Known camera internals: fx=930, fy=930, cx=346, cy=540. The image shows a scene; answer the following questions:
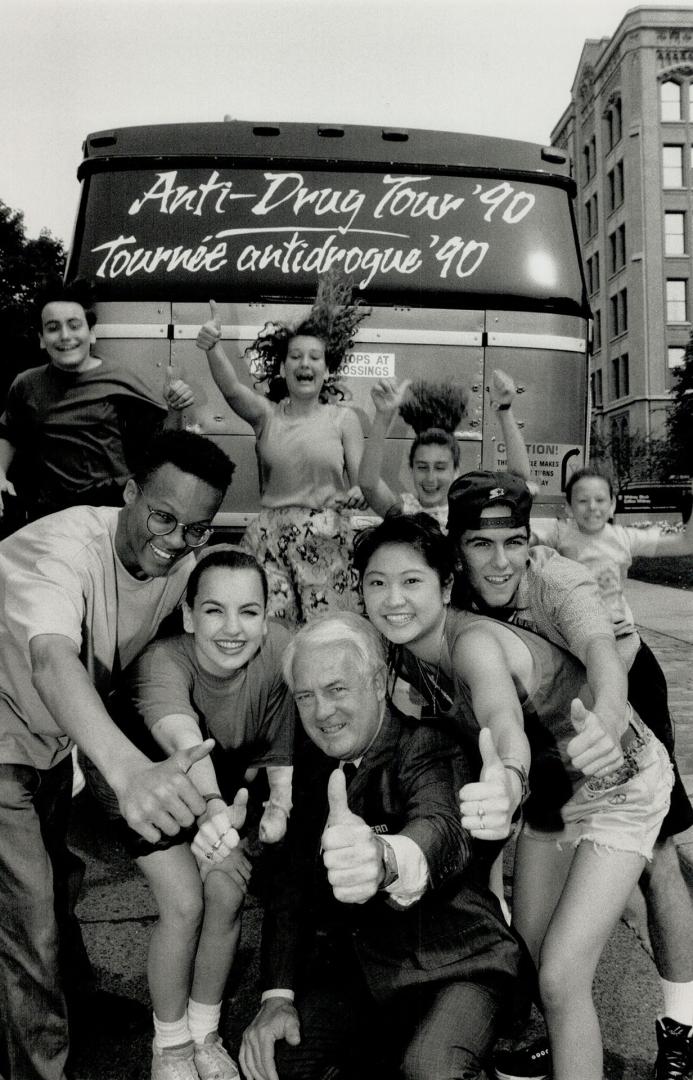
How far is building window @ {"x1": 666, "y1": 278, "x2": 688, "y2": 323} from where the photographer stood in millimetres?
39469

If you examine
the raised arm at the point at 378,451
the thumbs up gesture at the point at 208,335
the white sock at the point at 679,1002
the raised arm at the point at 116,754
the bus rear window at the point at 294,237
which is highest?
the bus rear window at the point at 294,237

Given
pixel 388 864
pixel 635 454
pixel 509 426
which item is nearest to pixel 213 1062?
pixel 388 864

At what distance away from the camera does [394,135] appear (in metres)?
5.00

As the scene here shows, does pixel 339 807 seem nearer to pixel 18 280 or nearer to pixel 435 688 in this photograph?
pixel 435 688

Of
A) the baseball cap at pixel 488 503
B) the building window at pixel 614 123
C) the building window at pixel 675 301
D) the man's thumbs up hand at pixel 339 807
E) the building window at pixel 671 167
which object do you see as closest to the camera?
the man's thumbs up hand at pixel 339 807

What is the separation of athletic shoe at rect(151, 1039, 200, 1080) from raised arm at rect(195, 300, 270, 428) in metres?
2.52

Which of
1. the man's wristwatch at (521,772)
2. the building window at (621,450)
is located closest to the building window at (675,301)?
the building window at (621,450)

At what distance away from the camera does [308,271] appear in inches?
190

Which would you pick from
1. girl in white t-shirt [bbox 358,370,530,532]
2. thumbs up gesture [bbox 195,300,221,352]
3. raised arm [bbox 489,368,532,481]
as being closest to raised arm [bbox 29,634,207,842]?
girl in white t-shirt [bbox 358,370,530,532]

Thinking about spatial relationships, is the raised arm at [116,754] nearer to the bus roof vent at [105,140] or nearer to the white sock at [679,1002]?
the white sock at [679,1002]

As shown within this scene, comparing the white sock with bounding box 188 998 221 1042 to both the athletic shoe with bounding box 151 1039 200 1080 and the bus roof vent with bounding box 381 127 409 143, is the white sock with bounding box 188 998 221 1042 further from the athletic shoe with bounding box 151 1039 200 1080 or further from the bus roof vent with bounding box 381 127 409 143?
the bus roof vent with bounding box 381 127 409 143

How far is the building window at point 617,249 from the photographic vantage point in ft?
135

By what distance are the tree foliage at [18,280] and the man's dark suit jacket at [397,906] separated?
718 inches

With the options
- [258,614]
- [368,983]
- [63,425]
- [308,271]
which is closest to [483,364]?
[308,271]
